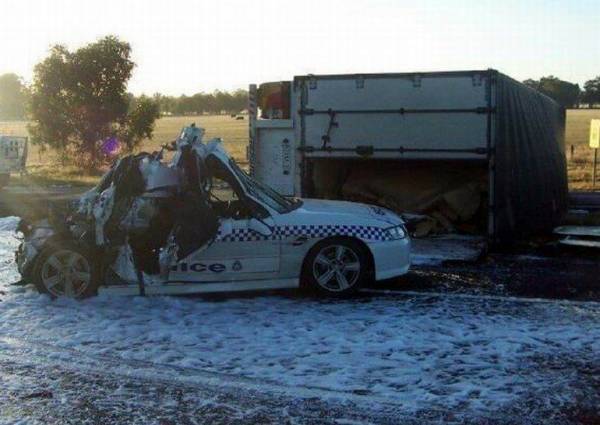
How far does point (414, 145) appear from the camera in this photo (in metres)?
11.6

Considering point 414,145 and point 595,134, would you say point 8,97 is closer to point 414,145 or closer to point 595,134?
point 595,134

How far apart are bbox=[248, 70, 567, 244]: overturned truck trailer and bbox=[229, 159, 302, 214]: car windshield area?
3.98 metres

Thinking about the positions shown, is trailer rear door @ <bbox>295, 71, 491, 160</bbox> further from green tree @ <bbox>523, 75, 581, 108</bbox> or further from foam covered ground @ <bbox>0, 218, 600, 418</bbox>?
green tree @ <bbox>523, 75, 581, 108</bbox>

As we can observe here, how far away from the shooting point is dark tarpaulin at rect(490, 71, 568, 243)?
1116 centimetres

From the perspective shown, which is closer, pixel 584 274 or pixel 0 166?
pixel 584 274

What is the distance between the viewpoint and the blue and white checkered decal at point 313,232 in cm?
752

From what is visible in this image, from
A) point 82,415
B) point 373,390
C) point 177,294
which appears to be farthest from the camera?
point 177,294

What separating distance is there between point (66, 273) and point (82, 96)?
849 inches

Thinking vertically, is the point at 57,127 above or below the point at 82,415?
above

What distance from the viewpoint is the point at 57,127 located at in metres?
27.8

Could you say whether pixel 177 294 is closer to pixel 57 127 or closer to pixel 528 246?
pixel 528 246

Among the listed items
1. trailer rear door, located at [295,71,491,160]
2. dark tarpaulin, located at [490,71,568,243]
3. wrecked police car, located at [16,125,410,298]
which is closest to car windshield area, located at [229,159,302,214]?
wrecked police car, located at [16,125,410,298]

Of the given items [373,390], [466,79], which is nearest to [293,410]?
[373,390]

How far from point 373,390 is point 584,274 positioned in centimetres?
513
